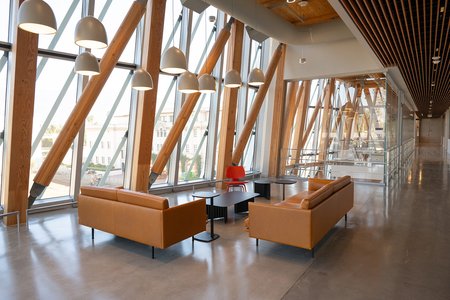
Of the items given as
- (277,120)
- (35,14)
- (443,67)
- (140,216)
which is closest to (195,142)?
(277,120)

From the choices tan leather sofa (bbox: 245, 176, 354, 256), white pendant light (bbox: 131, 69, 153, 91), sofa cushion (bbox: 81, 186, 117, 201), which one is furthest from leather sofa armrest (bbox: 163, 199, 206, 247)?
white pendant light (bbox: 131, 69, 153, 91)

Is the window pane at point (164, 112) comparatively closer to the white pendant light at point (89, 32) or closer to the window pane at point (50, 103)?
the window pane at point (50, 103)

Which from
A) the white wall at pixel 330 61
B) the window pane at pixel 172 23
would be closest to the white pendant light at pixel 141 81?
the window pane at pixel 172 23

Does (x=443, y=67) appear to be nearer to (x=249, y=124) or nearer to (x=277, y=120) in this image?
(x=277, y=120)

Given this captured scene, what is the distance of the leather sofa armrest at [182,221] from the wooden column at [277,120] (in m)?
6.82

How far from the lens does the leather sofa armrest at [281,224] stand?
13.0ft

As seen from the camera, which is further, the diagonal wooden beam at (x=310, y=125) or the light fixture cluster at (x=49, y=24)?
the diagonal wooden beam at (x=310, y=125)

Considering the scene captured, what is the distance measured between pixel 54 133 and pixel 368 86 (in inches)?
346

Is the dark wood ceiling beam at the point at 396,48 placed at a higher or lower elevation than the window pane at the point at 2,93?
higher

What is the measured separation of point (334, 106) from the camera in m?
11.0

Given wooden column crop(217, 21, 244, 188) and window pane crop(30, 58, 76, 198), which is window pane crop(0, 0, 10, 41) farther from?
wooden column crop(217, 21, 244, 188)

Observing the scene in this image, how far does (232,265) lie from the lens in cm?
389

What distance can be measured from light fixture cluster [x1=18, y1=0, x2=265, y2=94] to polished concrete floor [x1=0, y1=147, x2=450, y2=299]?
2444 mm

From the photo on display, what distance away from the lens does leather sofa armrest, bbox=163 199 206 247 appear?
158 inches
